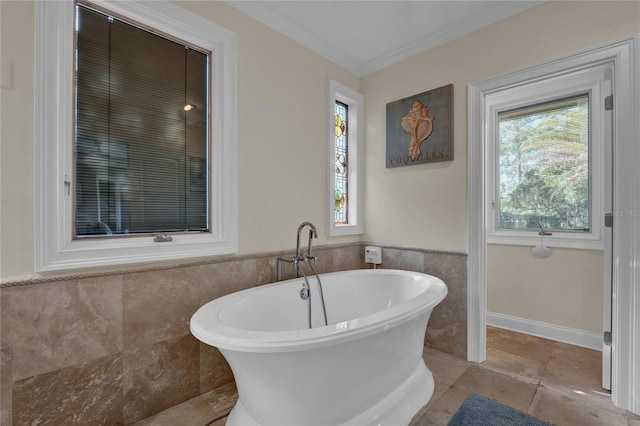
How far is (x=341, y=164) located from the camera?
290 cm

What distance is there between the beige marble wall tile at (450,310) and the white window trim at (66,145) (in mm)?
1681

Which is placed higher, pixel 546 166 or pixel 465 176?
pixel 546 166

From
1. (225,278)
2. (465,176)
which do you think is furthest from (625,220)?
(225,278)

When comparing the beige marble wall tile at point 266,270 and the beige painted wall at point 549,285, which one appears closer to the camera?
the beige marble wall tile at point 266,270

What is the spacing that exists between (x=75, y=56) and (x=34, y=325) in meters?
1.28

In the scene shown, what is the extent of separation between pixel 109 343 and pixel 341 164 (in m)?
2.22

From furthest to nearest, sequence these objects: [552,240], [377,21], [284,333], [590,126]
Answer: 1. [552,240]
2. [590,126]
3. [377,21]
4. [284,333]

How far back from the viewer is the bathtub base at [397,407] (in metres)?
1.39

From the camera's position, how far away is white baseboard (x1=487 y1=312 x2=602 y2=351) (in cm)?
245

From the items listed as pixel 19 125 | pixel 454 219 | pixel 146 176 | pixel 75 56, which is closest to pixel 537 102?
pixel 454 219

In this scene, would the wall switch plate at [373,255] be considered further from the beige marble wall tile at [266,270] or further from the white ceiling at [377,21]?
the white ceiling at [377,21]

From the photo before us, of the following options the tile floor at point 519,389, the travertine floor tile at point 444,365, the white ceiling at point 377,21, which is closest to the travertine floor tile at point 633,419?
the tile floor at point 519,389

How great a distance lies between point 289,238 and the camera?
2.32 metres

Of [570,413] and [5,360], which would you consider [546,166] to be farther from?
[5,360]
